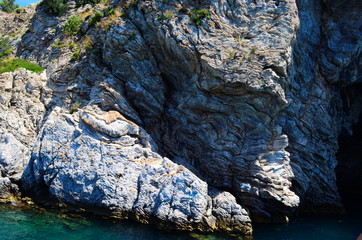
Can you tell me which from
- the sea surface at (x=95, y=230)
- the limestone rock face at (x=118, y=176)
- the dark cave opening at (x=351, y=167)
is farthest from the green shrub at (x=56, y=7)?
the dark cave opening at (x=351, y=167)

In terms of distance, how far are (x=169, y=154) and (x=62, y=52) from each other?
15115 millimetres

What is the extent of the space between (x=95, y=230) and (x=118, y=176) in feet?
12.6

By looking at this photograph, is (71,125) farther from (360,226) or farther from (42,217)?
(360,226)

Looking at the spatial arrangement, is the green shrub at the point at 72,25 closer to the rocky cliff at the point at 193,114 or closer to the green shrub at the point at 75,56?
the green shrub at the point at 75,56

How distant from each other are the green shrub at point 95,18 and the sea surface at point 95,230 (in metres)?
17.7

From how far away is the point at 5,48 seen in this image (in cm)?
3131

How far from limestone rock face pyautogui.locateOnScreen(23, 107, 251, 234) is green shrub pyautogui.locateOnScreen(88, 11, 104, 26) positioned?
10.5 m

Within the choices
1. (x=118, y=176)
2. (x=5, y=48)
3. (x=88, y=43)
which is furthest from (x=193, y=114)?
(x=5, y=48)

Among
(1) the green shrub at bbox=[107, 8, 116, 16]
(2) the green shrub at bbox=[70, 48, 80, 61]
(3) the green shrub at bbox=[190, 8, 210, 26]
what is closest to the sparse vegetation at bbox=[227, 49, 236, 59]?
(3) the green shrub at bbox=[190, 8, 210, 26]

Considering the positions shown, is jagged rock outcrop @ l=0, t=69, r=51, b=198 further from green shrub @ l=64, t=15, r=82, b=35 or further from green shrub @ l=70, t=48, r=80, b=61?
green shrub @ l=64, t=15, r=82, b=35

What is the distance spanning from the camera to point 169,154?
23.3 metres

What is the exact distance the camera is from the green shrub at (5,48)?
30797mm

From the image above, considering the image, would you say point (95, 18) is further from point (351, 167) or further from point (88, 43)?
point (351, 167)

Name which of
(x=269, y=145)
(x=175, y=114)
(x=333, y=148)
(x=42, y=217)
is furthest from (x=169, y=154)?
(x=333, y=148)
